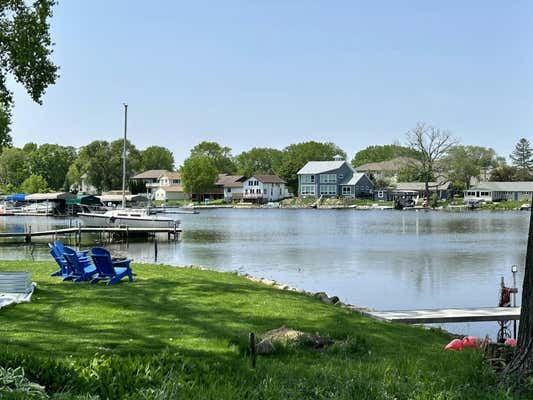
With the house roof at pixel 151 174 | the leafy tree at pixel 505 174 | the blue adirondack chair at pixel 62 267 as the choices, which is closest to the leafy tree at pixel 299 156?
the house roof at pixel 151 174

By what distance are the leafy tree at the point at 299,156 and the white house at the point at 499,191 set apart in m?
44.2

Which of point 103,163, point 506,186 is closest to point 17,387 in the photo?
A: point 506,186

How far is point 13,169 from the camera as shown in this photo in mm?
149125

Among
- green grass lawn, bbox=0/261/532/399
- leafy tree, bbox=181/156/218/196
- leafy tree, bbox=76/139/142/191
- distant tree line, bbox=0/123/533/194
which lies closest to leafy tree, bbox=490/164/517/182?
distant tree line, bbox=0/123/533/194

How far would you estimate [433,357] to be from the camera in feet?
28.4

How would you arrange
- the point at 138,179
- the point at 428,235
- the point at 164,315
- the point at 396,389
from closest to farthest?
1. the point at 396,389
2. the point at 164,315
3. the point at 428,235
4. the point at 138,179

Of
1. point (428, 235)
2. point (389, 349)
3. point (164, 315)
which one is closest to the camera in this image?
point (389, 349)

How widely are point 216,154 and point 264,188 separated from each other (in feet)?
101

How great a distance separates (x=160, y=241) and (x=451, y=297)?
96.3ft

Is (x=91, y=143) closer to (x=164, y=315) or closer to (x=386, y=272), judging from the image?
(x=386, y=272)

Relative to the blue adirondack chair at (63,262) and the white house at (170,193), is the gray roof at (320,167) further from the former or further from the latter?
the blue adirondack chair at (63,262)

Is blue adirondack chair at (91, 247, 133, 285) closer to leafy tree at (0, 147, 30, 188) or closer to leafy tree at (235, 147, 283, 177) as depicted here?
leafy tree at (0, 147, 30, 188)

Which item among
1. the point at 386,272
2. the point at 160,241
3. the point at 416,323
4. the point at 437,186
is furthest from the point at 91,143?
the point at 416,323

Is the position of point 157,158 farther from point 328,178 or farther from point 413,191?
point 413,191
